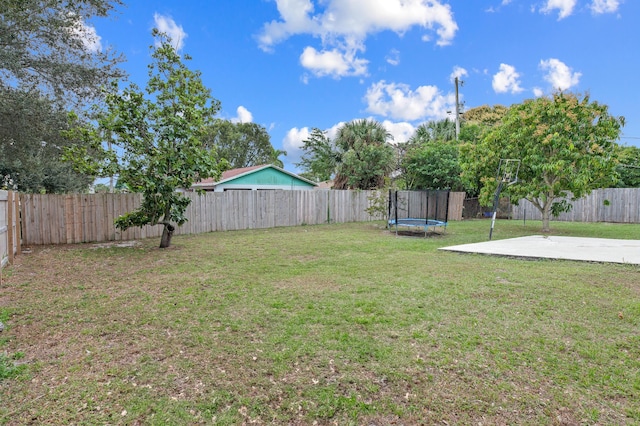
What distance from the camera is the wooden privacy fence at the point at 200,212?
331 inches

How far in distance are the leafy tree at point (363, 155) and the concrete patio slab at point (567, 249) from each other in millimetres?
10936

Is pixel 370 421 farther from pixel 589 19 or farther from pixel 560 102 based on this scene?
pixel 589 19

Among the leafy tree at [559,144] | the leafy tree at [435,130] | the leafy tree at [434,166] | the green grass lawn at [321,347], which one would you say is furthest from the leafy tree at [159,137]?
the leafy tree at [435,130]

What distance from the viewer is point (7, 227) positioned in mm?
6230

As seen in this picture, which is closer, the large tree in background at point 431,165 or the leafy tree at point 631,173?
the large tree in background at point 431,165

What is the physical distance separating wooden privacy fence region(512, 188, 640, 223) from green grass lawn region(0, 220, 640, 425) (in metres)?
14.4

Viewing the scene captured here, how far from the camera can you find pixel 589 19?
35.8 ft

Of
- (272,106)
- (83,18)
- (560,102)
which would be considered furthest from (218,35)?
(560,102)

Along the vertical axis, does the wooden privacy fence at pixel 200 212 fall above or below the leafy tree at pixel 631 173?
below

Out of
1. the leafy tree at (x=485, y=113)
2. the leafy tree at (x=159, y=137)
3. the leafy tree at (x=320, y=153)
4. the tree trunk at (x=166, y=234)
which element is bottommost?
the tree trunk at (x=166, y=234)

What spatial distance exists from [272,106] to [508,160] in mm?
12872

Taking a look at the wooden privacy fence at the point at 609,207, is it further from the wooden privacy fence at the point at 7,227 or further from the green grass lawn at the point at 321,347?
the wooden privacy fence at the point at 7,227

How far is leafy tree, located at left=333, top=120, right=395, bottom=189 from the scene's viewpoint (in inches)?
774

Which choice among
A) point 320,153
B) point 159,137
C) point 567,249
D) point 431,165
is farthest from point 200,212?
point 431,165
